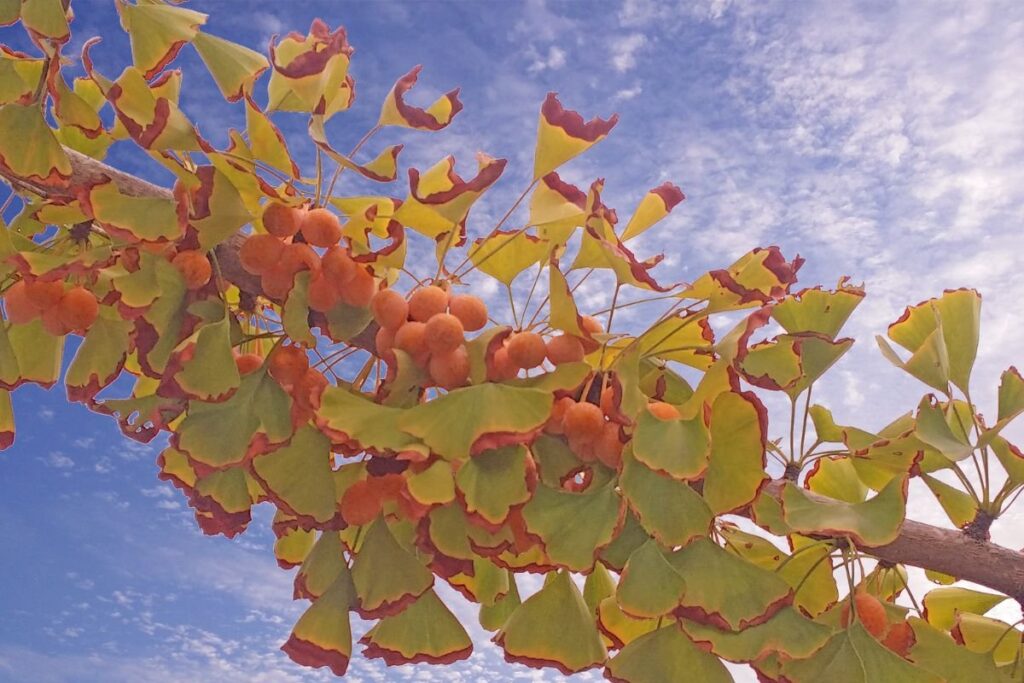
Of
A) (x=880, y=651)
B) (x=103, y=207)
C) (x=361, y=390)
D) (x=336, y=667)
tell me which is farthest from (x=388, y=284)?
(x=880, y=651)

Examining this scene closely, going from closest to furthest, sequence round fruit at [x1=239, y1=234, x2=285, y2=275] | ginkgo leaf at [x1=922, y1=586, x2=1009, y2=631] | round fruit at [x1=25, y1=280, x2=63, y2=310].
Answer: round fruit at [x1=239, y1=234, x2=285, y2=275]
round fruit at [x1=25, y1=280, x2=63, y2=310]
ginkgo leaf at [x1=922, y1=586, x2=1009, y2=631]

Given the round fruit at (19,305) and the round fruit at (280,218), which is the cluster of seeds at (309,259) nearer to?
the round fruit at (280,218)

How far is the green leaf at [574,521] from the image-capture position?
1164 mm

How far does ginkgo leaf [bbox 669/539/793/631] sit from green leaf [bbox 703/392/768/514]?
0.08 metres

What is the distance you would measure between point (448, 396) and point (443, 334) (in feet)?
0.33

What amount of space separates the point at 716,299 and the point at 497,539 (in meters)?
0.45

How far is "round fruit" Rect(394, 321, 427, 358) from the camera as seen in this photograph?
1.22m

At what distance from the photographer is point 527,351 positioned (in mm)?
1234

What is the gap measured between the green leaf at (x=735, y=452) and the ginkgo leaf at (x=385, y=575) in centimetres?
44

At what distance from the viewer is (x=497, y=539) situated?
4.06 ft

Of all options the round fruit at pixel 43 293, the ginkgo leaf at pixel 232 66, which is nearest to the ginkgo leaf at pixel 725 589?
the ginkgo leaf at pixel 232 66

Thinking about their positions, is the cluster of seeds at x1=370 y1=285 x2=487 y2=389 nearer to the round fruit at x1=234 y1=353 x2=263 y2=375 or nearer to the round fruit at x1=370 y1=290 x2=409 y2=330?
the round fruit at x1=370 y1=290 x2=409 y2=330

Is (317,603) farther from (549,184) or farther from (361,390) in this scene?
(549,184)

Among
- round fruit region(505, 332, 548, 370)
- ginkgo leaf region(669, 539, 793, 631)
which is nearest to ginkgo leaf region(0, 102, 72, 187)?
round fruit region(505, 332, 548, 370)
